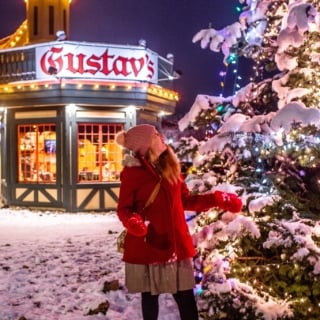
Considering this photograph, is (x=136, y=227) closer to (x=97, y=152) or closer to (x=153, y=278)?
(x=153, y=278)

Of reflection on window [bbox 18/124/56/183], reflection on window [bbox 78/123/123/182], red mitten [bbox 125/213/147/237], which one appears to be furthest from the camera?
reflection on window [bbox 18/124/56/183]

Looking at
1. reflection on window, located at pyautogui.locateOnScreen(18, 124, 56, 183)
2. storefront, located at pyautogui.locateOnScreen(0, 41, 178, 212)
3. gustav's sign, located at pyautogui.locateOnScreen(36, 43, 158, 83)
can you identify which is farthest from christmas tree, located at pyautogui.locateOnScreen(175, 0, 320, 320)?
reflection on window, located at pyautogui.locateOnScreen(18, 124, 56, 183)

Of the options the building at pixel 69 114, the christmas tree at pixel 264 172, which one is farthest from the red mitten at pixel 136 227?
the building at pixel 69 114

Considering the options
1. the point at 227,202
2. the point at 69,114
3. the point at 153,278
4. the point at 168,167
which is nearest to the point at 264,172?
the point at 227,202

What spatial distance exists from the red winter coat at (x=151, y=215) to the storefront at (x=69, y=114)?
933cm

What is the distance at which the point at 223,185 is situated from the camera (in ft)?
16.6

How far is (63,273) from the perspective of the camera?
740cm

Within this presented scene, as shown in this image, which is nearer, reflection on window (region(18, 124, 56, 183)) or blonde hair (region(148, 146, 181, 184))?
blonde hair (region(148, 146, 181, 184))

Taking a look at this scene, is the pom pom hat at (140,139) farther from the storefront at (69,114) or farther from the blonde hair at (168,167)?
the storefront at (69,114)

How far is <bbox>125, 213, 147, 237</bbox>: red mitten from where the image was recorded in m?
4.00

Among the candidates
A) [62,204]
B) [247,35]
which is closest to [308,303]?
[247,35]

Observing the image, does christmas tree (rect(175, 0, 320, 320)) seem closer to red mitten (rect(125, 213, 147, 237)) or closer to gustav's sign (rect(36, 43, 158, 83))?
red mitten (rect(125, 213, 147, 237))

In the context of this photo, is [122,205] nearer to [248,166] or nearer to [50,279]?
[248,166]

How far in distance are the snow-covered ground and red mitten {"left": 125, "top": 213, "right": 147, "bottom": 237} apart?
1.70 m
